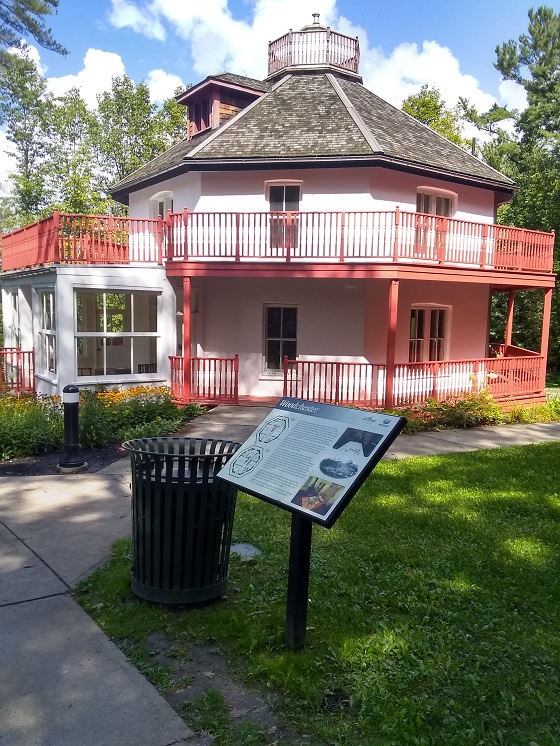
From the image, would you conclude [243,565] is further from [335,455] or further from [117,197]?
[117,197]

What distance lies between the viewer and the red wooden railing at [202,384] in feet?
43.9

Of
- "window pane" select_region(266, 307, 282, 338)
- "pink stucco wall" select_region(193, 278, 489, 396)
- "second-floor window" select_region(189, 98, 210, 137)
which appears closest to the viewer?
"pink stucco wall" select_region(193, 278, 489, 396)

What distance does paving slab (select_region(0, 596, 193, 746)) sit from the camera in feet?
9.43

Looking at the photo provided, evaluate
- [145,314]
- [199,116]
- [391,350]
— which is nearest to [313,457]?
[391,350]

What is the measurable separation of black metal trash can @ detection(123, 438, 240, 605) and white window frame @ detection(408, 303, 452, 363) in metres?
12.4

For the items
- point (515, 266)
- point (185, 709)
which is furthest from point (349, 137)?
point (185, 709)

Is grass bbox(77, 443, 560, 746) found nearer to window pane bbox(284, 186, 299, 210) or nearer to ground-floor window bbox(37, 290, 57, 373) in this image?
ground-floor window bbox(37, 290, 57, 373)

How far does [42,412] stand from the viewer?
33.9ft

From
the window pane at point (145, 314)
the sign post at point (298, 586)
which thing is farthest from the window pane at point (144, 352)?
the sign post at point (298, 586)

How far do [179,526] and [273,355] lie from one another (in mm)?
11296

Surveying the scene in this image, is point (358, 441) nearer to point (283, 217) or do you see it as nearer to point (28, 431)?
point (28, 431)

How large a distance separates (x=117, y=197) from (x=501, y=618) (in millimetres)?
18478

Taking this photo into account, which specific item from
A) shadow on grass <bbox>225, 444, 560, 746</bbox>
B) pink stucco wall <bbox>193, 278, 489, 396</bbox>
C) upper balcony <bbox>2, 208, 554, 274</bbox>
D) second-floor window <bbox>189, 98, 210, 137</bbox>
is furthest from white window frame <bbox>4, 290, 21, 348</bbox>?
shadow on grass <bbox>225, 444, 560, 746</bbox>

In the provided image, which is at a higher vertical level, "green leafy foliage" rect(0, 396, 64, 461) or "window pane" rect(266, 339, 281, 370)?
"window pane" rect(266, 339, 281, 370)
